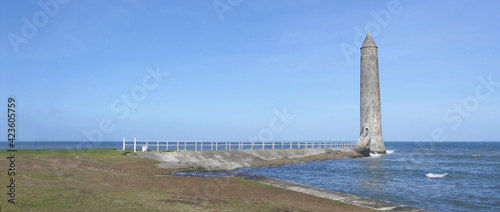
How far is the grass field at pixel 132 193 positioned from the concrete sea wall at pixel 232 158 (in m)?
9.18

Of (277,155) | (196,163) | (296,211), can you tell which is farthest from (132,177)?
(277,155)

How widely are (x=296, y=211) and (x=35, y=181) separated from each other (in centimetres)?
1137

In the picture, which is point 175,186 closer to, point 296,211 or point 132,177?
point 132,177

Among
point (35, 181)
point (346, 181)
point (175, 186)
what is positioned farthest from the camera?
point (346, 181)

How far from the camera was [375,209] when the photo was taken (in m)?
15.3

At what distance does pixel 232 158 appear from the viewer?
A: 39.5 m

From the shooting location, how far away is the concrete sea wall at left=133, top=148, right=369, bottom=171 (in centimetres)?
3328

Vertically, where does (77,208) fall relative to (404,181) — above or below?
above

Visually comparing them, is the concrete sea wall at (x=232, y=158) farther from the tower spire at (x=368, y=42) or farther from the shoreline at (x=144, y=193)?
the tower spire at (x=368, y=42)

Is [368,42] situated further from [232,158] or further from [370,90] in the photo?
[232,158]

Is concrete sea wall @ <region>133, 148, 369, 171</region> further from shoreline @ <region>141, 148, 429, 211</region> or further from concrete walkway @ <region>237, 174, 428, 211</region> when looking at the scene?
concrete walkway @ <region>237, 174, 428, 211</region>

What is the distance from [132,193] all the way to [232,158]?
25.1 meters

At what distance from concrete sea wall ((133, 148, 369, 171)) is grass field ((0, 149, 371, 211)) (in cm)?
918

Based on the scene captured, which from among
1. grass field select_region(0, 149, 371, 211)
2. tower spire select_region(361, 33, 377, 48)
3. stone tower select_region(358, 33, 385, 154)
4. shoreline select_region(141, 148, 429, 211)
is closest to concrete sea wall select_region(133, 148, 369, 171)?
shoreline select_region(141, 148, 429, 211)
